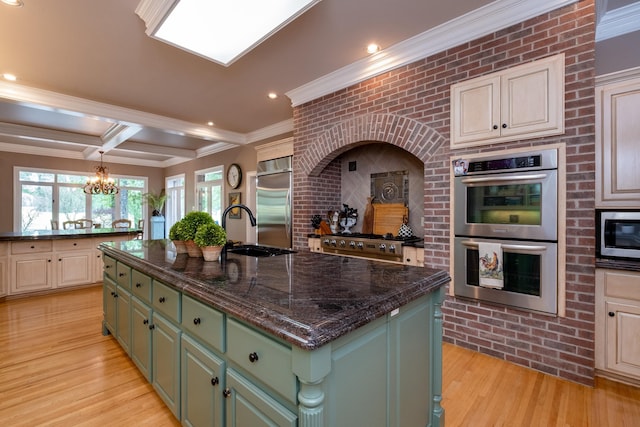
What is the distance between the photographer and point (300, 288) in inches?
49.4

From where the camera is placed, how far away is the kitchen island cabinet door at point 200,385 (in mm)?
1264

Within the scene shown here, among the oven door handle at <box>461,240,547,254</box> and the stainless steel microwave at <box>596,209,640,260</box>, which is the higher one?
the stainless steel microwave at <box>596,209,640,260</box>

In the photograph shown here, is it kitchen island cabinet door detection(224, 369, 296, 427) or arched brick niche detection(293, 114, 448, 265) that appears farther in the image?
arched brick niche detection(293, 114, 448, 265)

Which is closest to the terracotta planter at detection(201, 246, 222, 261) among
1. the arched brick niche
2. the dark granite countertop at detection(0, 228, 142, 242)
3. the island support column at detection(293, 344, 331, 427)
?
the island support column at detection(293, 344, 331, 427)

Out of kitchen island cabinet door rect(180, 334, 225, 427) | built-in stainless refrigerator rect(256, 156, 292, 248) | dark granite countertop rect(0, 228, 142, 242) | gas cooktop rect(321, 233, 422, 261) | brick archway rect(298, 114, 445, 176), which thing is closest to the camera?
kitchen island cabinet door rect(180, 334, 225, 427)

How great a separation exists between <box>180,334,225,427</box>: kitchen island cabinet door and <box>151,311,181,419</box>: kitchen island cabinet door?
0.07 meters

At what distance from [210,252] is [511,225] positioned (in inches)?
86.4

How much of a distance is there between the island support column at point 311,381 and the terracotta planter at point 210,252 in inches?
43.9

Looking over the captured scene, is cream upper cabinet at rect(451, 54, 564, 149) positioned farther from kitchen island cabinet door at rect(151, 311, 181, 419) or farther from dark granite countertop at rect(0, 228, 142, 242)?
dark granite countertop at rect(0, 228, 142, 242)

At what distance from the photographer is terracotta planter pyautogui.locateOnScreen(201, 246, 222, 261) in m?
1.82

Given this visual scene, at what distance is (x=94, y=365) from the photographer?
238 cm

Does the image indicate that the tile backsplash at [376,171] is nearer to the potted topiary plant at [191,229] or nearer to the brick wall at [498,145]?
the brick wall at [498,145]

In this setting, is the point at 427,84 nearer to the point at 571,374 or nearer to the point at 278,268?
the point at 278,268

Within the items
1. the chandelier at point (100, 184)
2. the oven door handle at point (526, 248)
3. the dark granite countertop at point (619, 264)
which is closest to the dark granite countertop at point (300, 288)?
the oven door handle at point (526, 248)
